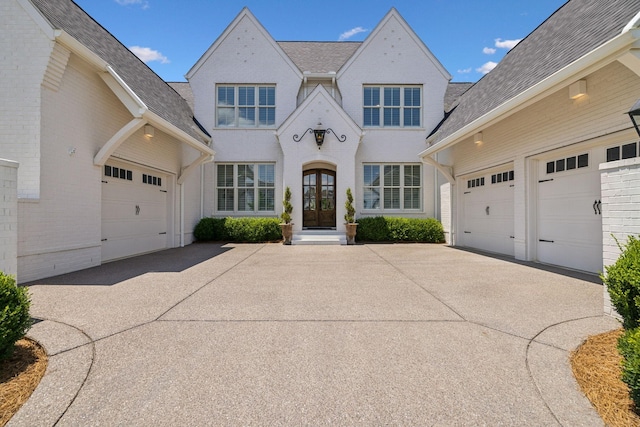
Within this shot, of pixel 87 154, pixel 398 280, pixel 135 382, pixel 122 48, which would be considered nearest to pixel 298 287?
pixel 398 280

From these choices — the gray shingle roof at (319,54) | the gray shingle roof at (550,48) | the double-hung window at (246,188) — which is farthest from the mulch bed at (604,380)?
the gray shingle roof at (319,54)

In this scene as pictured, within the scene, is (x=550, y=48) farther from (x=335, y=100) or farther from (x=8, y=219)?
(x=8, y=219)

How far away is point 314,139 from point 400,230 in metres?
4.71

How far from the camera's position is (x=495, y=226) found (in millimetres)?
8680

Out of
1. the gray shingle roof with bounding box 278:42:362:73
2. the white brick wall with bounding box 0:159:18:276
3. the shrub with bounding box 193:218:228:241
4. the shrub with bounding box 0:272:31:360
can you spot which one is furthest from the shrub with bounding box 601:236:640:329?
the gray shingle roof with bounding box 278:42:362:73

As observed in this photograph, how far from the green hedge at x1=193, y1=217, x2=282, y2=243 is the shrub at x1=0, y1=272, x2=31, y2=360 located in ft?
28.1

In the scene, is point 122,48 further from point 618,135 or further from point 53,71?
point 618,135

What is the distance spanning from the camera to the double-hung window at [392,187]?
1232 centimetres

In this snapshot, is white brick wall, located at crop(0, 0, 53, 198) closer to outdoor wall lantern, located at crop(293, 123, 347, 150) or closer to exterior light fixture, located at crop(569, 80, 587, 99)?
outdoor wall lantern, located at crop(293, 123, 347, 150)

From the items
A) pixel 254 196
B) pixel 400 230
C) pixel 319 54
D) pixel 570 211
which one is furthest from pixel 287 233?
pixel 319 54

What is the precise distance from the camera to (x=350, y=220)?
1096 centimetres

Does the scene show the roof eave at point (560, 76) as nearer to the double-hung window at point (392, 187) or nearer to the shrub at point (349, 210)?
the shrub at point (349, 210)

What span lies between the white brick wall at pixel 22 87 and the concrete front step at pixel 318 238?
23.3ft

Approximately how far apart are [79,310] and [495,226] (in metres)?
9.47
